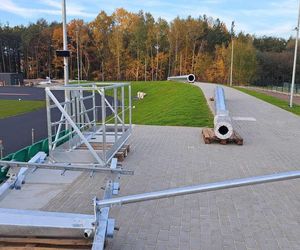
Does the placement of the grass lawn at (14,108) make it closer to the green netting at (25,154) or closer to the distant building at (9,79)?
the green netting at (25,154)

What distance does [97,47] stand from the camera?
7625 centimetres

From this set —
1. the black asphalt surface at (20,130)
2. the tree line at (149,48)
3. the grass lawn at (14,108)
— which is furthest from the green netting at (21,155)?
Result: the tree line at (149,48)

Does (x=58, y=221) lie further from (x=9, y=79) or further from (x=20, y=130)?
(x=9, y=79)

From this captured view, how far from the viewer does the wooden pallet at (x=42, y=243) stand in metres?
3.41

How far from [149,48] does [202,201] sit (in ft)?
229

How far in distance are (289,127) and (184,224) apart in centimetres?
1161

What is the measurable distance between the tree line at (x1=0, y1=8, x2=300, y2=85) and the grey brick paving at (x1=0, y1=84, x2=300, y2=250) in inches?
2350

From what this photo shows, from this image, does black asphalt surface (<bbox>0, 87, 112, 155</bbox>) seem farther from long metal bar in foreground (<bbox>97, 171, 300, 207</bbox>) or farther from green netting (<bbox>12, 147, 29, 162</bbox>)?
long metal bar in foreground (<bbox>97, 171, 300, 207</bbox>)

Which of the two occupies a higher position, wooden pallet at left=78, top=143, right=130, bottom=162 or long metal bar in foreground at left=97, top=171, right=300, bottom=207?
long metal bar in foreground at left=97, top=171, right=300, bottom=207

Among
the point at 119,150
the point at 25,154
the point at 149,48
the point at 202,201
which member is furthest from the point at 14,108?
the point at 149,48

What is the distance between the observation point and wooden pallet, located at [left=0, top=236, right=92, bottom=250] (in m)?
3.41

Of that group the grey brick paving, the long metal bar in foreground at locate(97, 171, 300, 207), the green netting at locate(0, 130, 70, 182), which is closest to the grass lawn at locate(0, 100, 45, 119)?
the green netting at locate(0, 130, 70, 182)

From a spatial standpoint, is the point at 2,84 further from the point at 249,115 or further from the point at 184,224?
the point at 184,224

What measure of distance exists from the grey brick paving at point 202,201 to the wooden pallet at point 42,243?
148cm
